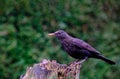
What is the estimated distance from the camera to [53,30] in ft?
37.8

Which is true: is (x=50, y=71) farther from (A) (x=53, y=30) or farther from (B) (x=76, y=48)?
(A) (x=53, y=30)

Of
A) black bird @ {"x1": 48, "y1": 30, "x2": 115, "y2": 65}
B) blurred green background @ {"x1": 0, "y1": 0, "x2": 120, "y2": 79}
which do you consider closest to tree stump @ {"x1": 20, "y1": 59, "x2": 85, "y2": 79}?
black bird @ {"x1": 48, "y1": 30, "x2": 115, "y2": 65}

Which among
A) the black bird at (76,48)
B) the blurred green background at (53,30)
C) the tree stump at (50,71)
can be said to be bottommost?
the blurred green background at (53,30)

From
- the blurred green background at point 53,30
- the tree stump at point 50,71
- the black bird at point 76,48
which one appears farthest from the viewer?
the blurred green background at point 53,30

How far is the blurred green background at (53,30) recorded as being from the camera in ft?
34.7

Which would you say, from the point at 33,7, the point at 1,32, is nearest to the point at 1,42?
the point at 1,32

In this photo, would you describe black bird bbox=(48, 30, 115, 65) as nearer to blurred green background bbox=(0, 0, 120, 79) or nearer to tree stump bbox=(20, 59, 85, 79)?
tree stump bbox=(20, 59, 85, 79)

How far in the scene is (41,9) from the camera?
11.5m

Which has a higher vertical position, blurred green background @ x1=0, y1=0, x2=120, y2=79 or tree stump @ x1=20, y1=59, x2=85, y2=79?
tree stump @ x1=20, y1=59, x2=85, y2=79

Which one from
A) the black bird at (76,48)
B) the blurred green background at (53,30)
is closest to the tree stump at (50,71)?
the black bird at (76,48)

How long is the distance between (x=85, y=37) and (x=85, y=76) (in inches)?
43.1

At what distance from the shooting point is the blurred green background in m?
10.6

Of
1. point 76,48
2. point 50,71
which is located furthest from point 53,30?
point 50,71

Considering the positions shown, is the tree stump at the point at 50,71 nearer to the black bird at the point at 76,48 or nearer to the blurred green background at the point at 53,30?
the black bird at the point at 76,48
